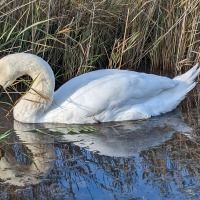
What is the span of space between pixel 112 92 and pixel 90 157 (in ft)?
4.42

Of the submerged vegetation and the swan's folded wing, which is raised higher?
the submerged vegetation

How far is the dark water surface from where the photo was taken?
191 inches

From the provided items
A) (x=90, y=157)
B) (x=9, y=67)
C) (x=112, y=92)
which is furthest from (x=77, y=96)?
(x=90, y=157)

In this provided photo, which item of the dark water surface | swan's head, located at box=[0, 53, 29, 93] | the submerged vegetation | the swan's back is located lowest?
the dark water surface

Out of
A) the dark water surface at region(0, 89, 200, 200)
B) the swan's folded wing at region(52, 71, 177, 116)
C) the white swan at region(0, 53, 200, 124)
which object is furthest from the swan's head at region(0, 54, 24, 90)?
the swan's folded wing at region(52, 71, 177, 116)

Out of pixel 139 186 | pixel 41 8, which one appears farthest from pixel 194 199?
pixel 41 8

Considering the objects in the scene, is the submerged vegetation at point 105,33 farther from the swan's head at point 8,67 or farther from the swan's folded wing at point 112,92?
the swan's folded wing at point 112,92

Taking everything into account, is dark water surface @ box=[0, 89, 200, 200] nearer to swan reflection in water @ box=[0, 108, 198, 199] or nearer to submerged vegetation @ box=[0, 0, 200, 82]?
swan reflection in water @ box=[0, 108, 198, 199]

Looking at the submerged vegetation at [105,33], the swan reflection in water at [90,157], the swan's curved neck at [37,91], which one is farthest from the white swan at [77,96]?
the submerged vegetation at [105,33]

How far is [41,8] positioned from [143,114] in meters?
1.80

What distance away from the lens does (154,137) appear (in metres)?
6.29

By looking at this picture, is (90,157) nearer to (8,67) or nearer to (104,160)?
(104,160)

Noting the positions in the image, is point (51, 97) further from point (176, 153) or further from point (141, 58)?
point (141, 58)

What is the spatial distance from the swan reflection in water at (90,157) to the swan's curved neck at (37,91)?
0.39 ft
